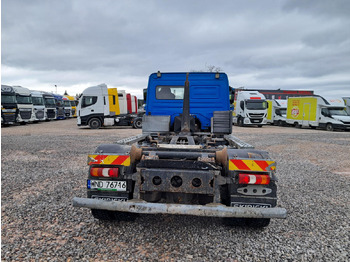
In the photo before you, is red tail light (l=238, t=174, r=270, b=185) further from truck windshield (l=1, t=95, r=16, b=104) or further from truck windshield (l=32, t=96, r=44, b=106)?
truck windshield (l=32, t=96, r=44, b=106)

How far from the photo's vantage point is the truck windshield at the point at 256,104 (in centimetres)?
2125

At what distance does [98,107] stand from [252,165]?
16.9 meters

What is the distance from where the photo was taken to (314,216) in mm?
3605

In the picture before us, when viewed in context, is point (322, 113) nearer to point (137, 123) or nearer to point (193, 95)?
point (137, 123)

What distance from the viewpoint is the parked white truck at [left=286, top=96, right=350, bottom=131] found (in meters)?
18.5

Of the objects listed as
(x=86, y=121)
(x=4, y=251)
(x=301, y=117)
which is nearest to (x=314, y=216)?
(x=4, y=251)

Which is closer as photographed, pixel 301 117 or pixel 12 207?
pixel 12 207

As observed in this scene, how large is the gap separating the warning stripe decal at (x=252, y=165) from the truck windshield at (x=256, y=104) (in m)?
19.5

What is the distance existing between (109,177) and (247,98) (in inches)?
792

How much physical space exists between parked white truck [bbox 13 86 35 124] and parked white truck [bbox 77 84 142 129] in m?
5.81

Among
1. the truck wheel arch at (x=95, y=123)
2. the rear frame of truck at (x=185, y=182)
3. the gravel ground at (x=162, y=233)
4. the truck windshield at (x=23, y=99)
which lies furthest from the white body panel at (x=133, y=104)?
the rear frame of truck at (x=185, y=182)

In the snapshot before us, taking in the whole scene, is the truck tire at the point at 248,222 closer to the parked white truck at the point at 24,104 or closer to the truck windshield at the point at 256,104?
the truck windshield at the point at 256,104

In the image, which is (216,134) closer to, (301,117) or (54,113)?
(301,117)

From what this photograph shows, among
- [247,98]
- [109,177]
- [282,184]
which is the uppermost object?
[247,98]
